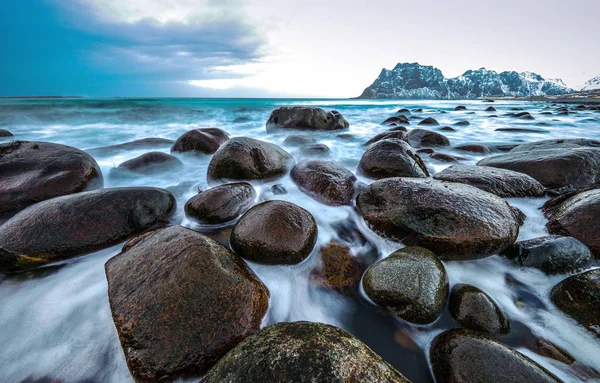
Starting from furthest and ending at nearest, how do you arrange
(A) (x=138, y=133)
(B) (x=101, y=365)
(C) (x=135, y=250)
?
(A) (x=138, y=133)
(C) (x=135, y=250)
(B) (x=101, y=365)

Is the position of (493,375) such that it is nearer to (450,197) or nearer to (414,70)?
(450,197)

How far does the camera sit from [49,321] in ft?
6.35

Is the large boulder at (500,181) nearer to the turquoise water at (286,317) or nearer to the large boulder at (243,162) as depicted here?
the turquoise water at (286,317)

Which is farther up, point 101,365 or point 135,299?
point 135,299

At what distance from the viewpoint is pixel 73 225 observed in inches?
95.7

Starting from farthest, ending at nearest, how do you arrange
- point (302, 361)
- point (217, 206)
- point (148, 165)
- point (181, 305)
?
point (148, 165) → point (217, 206) → point (181, 305) → point (302, 361)

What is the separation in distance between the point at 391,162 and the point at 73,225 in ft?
12.8

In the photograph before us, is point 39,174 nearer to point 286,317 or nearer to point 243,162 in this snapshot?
point 243,162

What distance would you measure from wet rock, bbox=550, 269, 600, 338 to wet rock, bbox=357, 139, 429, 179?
219cm

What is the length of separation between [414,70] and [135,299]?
16561 cm

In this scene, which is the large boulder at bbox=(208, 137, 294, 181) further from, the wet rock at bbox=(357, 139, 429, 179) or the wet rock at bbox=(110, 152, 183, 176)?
the wet rock at bbox=(357, 139, 429, 179)

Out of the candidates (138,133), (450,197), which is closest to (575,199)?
(450,197)

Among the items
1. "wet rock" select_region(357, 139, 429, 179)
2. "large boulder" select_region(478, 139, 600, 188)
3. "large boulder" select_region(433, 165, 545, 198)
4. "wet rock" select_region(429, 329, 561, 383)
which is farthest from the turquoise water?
"wet rock" select_region(357, 139, 429, 179)

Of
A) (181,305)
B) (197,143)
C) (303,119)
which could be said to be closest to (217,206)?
(181,305)
